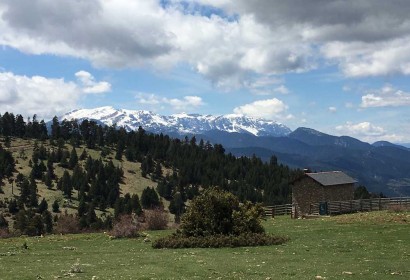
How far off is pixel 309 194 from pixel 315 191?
1.00 meters

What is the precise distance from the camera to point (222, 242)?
3238cm

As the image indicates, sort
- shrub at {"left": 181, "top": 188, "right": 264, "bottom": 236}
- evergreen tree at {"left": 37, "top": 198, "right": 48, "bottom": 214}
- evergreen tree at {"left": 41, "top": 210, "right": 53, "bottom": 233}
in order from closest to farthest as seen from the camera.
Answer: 1. shrub at {"left": 181, "top": 188, "right": 264, "bottom": 236}
2. evergreen tree at {"left": 41, "top": 210, "right": 53, "bottom": 233}
3. evergreen tree at {"left": 37, "top": 198, "right": 48, "bottom": 214}

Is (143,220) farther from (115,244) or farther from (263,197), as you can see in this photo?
(263,197)

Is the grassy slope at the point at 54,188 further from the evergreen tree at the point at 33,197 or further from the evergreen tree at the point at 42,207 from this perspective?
the evergreen tree at the point at 42,207

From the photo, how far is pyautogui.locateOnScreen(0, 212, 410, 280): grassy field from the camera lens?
1878 cm

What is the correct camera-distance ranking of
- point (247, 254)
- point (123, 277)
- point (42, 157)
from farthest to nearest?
point (42, 157) → point (247, 254) → point (123, 277)

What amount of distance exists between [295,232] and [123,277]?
23772 mm

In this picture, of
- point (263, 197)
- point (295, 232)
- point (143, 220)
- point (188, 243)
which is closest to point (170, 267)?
point (188, 243)

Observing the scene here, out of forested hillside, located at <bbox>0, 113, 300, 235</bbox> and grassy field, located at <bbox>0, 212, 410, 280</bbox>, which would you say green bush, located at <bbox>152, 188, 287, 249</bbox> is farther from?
forested hillside, located at <bbox>0, 113, 300, 235</bbox>

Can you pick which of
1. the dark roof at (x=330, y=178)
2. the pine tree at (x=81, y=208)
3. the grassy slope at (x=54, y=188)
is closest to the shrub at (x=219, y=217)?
the dark roof at (x=330, y=178)

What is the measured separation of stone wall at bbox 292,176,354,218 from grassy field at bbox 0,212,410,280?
27.1m

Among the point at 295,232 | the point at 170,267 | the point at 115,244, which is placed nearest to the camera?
the point at 170,267

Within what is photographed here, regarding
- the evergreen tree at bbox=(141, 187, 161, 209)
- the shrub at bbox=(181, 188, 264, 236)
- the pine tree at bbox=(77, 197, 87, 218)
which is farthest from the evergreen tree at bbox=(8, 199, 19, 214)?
the shrub at bbox=(181, 188, 264, 236)

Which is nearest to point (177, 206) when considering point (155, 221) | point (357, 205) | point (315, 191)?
point (315, 191)
